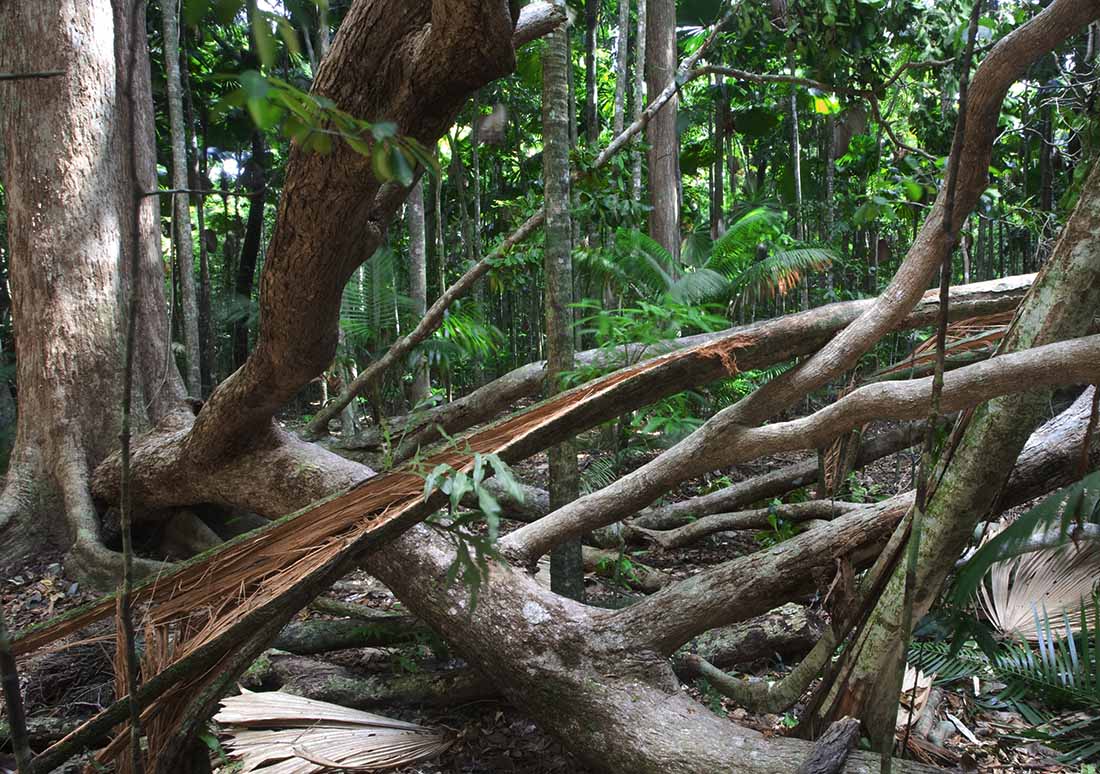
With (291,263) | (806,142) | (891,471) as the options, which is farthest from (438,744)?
(806,142)

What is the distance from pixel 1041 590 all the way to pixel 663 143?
6283mm

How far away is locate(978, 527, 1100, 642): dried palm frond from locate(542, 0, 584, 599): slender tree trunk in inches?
68.9

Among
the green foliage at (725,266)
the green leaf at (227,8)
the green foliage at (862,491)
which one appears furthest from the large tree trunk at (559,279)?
the green foliage at (862,491)

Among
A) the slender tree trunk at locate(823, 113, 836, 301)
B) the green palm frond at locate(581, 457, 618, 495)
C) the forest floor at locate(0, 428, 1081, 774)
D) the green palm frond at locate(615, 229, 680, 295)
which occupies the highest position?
the slender tree trunk at locate(823, 113, 836, 301)

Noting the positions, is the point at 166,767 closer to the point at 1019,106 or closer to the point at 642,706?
the point at 642,706

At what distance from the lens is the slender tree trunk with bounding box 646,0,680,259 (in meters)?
8.21

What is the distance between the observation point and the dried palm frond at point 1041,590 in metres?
3.06

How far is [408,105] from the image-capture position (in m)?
2.24

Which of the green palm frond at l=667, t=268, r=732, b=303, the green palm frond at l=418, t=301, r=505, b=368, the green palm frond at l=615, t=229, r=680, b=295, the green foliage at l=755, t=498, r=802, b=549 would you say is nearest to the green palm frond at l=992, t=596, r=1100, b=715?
the green foliage at l=755, t=498, r=802, b=549

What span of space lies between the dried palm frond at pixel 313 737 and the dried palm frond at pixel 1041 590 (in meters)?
2.33

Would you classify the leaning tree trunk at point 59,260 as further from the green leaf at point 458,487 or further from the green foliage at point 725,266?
the green foliage at point 725,266

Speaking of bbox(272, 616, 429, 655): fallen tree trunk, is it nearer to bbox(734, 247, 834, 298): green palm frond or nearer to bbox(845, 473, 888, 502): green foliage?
bbox(845, 473, 888, 502): green foliage

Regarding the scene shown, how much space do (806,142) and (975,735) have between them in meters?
13.6

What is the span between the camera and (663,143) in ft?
27.2
